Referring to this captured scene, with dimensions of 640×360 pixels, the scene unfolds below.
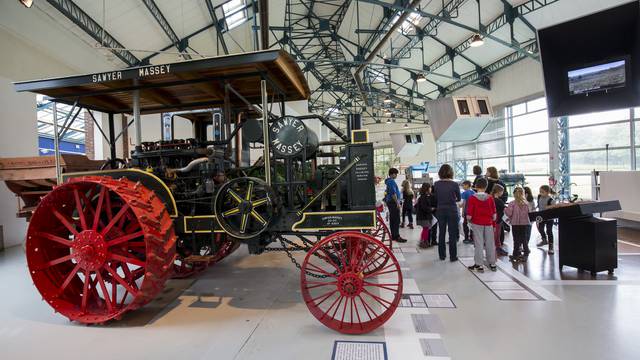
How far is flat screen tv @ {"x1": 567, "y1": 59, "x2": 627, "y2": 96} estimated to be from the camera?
6039 mm

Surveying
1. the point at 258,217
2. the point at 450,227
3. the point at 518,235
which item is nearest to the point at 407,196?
the point at 450,227

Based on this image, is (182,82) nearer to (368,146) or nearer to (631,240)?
(368,146)

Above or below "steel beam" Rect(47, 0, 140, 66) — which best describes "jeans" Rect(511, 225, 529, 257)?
below

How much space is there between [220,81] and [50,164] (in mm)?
4090

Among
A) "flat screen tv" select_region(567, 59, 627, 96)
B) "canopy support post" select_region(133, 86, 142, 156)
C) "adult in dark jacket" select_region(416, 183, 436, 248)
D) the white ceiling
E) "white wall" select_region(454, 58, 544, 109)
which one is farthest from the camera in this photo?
"white wall" select_region(454, 58, 544, 109)

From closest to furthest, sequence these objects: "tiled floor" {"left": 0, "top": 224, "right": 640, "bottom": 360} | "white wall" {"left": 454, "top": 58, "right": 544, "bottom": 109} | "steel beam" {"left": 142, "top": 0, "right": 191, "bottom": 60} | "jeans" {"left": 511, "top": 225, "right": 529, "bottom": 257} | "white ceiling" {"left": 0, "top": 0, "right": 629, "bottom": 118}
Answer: "tiled floor" {"left": 0, "top": 224, "right": 640, "bottom": 360} < "jeans" {"left": 511, "top": 225, "right": 529, "bottom": 257} < "white ceiling" {"left": 0, "top": 0, "right": 629, "bottom": 118} < "steel beam" {"left": 142, "top": 0, "right": 191, "bottom": 60} < "white wall" {"left": 454, "top": 58, "right": 544, "bottom": 109}

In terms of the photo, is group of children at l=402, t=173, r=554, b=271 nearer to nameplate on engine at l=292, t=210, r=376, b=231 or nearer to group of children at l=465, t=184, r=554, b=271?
group of children at l=465, t=184, r=554, b=271

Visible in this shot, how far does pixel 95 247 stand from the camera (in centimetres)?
321

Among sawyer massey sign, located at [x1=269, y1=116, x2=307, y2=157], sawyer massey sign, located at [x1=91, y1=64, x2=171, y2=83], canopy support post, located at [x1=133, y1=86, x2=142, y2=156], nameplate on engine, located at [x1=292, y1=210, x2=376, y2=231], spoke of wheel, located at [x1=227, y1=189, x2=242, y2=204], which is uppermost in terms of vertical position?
sawyer massey sign, located at [x1=91, y1=64, x2=171, y2=83]

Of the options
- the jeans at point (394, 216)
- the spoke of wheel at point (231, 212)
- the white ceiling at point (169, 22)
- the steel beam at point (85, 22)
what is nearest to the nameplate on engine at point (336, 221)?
the spoke of wheel at point (231, 212)

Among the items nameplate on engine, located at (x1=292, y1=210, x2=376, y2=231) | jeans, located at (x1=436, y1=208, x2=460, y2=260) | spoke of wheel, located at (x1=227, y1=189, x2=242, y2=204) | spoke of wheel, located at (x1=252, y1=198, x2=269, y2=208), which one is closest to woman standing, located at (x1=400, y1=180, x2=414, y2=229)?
jeans, located at (x1=436, y1=208, x2=460, y2=260)

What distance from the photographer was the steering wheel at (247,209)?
11.0 ft

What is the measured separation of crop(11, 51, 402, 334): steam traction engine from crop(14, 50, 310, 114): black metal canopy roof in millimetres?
18

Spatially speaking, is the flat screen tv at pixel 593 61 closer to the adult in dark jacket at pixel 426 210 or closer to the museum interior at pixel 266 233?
the museum interior at pixel 266 233
